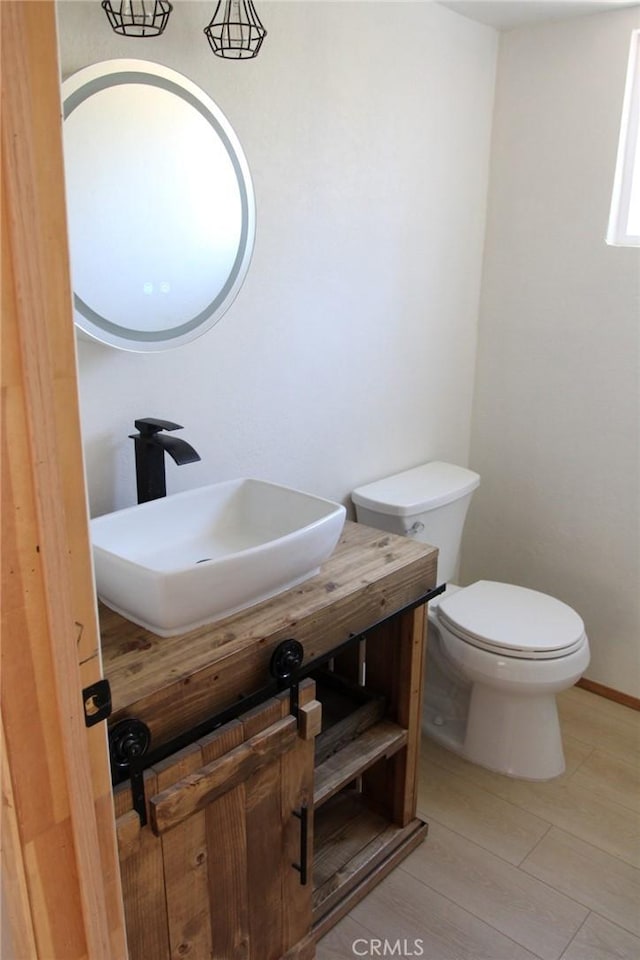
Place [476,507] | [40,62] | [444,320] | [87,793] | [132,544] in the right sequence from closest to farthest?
1. [40,62]
2. [87,793]
3. [132,544]
4. [444,320]
5. [476,507]

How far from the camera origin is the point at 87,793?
0.78 m

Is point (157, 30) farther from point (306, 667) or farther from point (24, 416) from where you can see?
point (306, 667)

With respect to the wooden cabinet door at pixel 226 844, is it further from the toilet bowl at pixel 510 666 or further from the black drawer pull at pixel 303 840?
the toilet bowl at pixel 510 666

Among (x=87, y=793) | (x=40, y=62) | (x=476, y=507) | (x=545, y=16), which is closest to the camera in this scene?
(x=40, y=62)

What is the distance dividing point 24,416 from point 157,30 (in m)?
1.11

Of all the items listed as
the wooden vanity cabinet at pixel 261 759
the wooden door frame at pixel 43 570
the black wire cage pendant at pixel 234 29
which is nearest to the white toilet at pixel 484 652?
the wooden vanity cabinet at pixel 261 759

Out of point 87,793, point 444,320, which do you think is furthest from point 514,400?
point 87,793

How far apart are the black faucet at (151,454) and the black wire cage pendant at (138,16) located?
73 centimetres

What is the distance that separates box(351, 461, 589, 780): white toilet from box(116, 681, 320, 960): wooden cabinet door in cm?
81

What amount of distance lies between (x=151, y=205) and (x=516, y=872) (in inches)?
69.5

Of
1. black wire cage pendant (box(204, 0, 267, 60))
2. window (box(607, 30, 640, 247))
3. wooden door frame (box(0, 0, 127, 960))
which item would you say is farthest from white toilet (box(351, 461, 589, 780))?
wooden door frame (box(0, 0, 127, 960))

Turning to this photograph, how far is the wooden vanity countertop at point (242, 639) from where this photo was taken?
1149mm

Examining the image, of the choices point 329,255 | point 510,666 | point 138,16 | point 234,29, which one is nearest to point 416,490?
point 510,666

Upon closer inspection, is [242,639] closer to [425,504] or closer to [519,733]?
[425,504]
